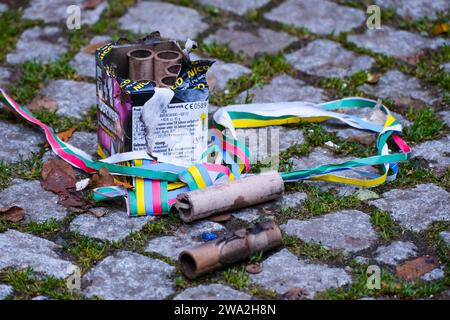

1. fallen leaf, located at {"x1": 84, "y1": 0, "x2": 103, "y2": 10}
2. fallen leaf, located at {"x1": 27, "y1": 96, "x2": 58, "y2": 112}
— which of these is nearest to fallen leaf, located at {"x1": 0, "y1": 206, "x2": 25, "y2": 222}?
fallen leaf, located at {"x1": 27, "y1": 96, "x2": 58, "y2": 112}

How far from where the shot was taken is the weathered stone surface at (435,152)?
3.62 m

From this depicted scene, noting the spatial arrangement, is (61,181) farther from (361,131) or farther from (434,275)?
(434,275)

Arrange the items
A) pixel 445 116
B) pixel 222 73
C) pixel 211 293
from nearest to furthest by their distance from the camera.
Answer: pixel 211 293 < pixel 445 116 < pixel 222 73

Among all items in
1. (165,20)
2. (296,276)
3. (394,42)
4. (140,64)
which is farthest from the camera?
(165,20)

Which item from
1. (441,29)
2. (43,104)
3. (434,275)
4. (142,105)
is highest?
(142,105)

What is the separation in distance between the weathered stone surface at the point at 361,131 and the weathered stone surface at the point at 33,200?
Result: 1.41 metres

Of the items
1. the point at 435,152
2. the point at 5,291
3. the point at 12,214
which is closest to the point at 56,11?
the point at 12,214

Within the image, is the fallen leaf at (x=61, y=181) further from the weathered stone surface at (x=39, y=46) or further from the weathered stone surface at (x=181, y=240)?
the weathered stone surface at (x=39, y=46)

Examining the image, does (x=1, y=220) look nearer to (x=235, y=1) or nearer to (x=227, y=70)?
(x=227, y=70)

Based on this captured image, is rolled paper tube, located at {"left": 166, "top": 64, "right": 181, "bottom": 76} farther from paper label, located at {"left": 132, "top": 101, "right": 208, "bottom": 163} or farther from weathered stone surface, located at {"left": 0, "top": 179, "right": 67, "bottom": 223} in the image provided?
weathered stone surface, located at {"left": 0, "top": 179, "right": 67, "bottom": 223}

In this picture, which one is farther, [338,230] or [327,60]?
[327,60]

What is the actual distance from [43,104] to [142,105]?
1.08m

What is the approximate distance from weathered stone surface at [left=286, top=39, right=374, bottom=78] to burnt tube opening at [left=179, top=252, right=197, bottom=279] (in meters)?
1.93

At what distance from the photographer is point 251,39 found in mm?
4746
